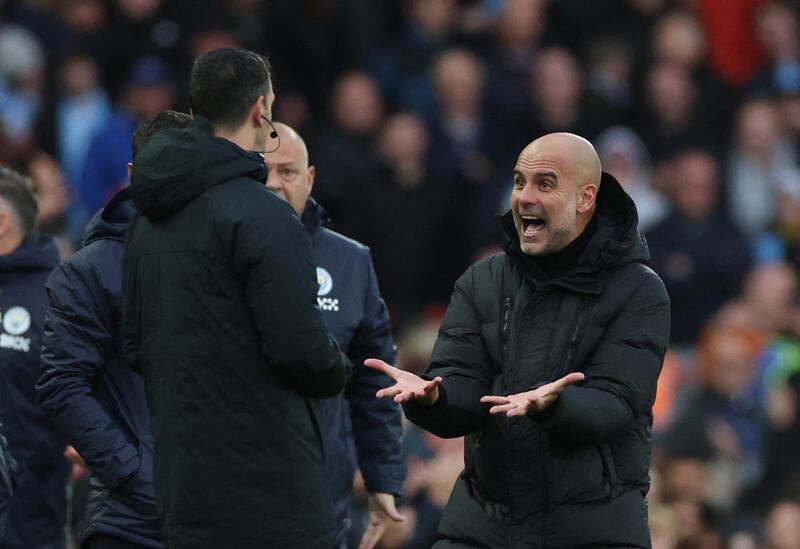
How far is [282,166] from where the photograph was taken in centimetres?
662

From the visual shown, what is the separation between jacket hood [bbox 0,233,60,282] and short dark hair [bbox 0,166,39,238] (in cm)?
6

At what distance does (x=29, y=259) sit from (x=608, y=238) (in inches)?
91.7

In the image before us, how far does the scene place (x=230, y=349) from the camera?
4832mm

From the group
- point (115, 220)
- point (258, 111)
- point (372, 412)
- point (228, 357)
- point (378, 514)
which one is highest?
point (258, 111)

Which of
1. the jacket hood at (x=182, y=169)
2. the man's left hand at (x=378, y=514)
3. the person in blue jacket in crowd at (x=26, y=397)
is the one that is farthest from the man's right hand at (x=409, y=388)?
the person in blue jacket in crowd at (x=26, y=397)

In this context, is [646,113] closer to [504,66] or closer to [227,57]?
[504,66]

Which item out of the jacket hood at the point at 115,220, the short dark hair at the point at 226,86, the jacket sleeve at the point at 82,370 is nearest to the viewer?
the short dark hair at the point at 226,86

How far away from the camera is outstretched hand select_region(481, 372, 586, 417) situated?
4.88 m

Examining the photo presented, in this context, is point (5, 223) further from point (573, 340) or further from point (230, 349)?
point (573, 340)

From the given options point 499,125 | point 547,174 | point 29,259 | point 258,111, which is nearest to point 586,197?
Result: point 547,174

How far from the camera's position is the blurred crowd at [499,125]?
11016 mm

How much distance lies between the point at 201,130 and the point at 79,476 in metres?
2.90

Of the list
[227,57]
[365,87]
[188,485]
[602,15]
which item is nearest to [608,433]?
[188,485]

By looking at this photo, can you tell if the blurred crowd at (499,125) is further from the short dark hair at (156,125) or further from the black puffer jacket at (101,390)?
the short dark hair at (156,125)
